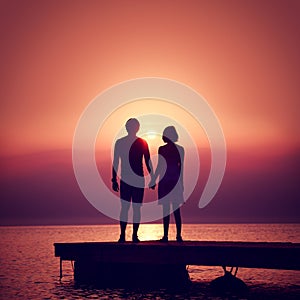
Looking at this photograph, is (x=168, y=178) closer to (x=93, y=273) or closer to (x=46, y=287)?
(x=93, y=273)

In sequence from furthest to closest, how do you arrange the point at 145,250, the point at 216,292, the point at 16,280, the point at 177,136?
the point at 16,280 < the point at 216,292 < the point at 145,250 < the point at 177,136

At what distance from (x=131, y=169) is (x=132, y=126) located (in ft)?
4.57

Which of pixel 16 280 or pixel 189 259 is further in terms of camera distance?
pixel 16 280

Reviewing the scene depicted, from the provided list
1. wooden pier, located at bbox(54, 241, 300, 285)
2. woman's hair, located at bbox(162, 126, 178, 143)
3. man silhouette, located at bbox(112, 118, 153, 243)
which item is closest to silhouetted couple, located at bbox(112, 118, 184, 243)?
man silhouette, located at bbox(112, 118, 153, 243)

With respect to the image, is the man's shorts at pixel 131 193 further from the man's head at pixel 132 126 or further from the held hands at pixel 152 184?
the man's head at pixel 132 126

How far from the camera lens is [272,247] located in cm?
1861

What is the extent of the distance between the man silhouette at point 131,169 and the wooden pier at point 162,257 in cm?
169

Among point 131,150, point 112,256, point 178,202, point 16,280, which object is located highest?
point 131,150

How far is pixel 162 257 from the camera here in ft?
65.6

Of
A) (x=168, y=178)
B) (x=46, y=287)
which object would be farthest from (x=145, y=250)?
(x=46, y=287)

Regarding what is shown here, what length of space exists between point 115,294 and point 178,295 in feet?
7.17

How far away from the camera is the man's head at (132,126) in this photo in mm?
18438

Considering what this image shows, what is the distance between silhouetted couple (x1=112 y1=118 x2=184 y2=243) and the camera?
18891 mm

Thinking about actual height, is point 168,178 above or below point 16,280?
above
